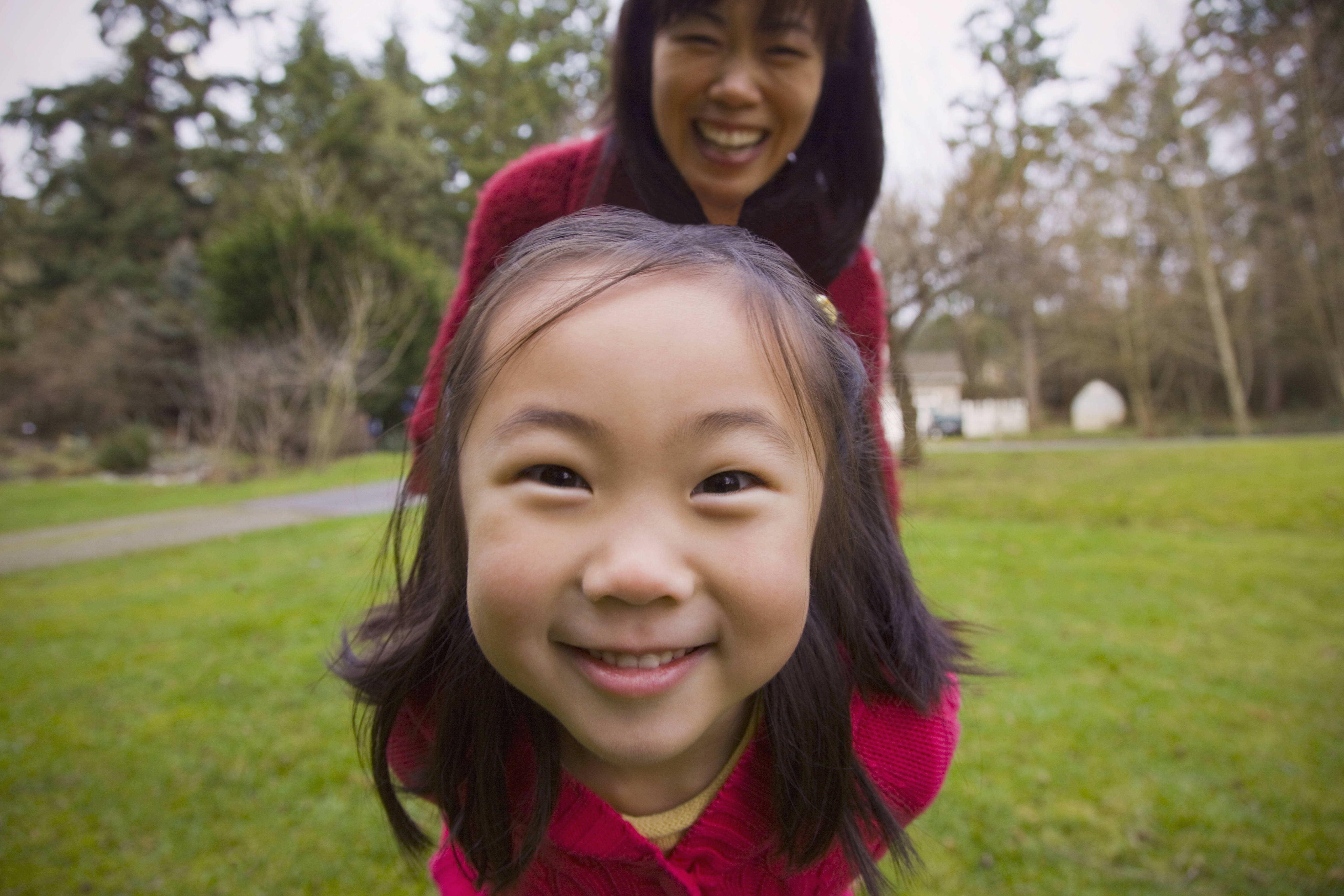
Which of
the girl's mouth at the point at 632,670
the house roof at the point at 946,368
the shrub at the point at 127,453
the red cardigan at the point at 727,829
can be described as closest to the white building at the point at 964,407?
the house roof at the point at 946,368

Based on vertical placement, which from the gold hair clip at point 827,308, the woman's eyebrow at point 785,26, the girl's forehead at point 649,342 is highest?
the woman's eyebrow at point 785,26

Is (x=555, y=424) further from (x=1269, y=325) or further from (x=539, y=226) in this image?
(x=1269, y=325)

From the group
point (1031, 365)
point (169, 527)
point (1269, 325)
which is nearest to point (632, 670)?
point (169, 527)

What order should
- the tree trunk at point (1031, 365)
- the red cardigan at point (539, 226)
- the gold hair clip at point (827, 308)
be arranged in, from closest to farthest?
the gold hair clip at point (827, 308), the red cardigan at point (539, 226), the tree trunk at point (1031, 365)

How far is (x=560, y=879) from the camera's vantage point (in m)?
1.06

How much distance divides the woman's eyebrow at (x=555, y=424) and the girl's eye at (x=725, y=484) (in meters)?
0.12

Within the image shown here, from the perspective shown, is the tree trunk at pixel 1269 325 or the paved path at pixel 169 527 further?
the tree trunk at pixel 1269 325

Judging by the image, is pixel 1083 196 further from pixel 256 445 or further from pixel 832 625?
pixel 832 625

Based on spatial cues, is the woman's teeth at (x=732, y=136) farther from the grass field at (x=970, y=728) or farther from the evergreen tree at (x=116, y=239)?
the evergreen tree at (x=116, y=239)

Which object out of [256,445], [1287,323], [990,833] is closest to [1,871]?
[990,833]

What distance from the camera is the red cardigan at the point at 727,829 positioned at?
39.6 inches

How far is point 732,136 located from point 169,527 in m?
9.92

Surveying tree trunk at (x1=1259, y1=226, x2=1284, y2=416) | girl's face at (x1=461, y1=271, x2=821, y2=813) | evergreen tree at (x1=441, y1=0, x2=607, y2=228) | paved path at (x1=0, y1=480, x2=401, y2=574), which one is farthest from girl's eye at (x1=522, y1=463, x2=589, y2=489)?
tree trunk at (x1=1259, y1=226, x2=1284, y2=416)

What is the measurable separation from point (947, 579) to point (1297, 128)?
65.8 feet
